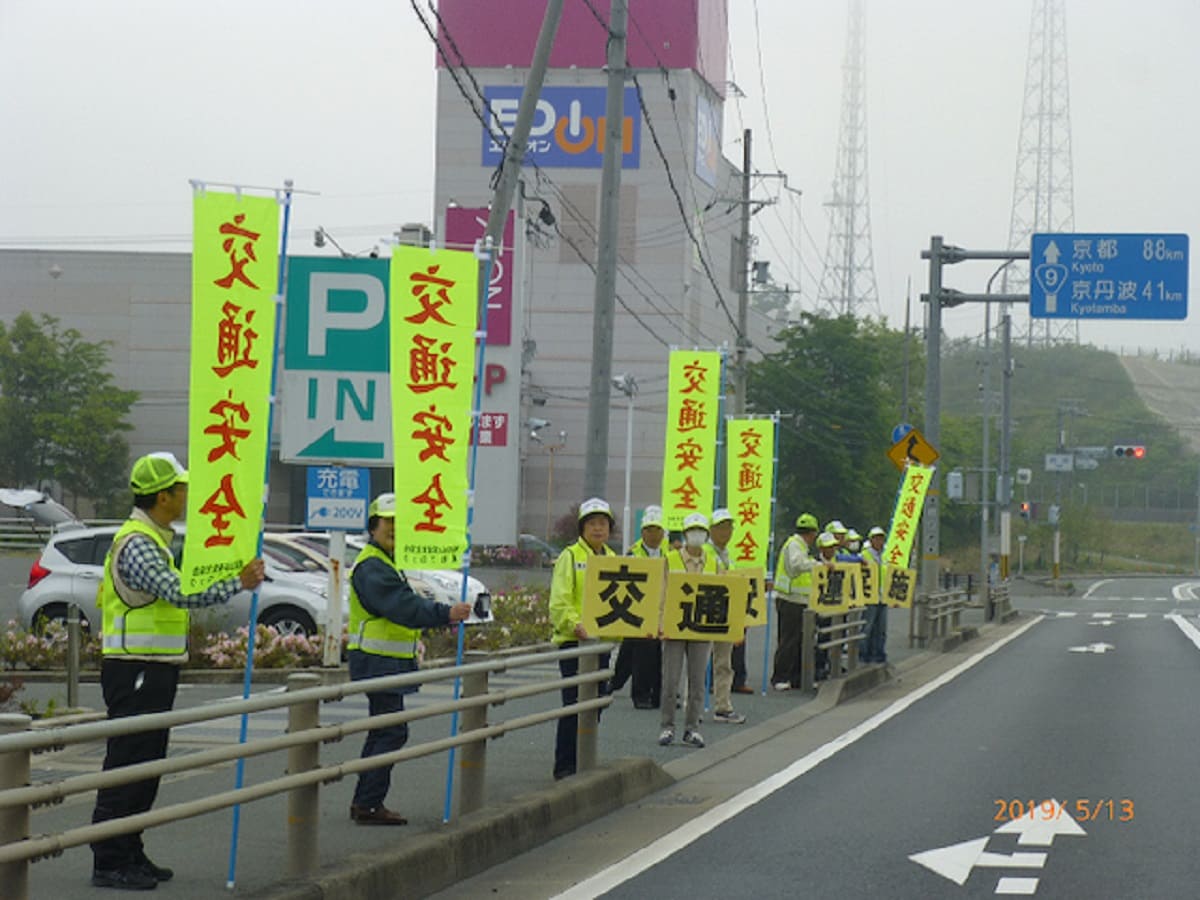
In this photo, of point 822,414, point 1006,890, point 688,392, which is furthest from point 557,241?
point 1006,890

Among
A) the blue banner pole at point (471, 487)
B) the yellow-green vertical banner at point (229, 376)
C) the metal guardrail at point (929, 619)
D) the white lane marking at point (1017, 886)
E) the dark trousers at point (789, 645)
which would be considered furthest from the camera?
the metal guardrail at point (929, 619)

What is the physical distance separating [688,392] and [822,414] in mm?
48693

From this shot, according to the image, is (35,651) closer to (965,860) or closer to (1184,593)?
(965,860)

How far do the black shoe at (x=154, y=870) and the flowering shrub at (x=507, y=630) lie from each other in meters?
12.8

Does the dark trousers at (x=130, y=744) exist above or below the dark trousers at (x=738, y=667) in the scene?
above

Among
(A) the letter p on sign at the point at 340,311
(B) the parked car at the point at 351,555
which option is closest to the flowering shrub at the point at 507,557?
(B) the parked car at the point at 351,555

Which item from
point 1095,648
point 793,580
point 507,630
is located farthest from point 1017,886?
point 1095,648

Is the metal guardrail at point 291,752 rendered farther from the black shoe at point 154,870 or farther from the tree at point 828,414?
the tree at point 828,414

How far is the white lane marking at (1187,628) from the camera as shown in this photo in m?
34.1

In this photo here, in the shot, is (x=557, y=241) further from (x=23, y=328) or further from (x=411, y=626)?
(x=411, y=626)

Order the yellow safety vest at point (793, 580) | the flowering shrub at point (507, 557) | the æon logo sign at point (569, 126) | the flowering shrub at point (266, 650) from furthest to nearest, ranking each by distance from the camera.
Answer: the æon logo sign at point (569, 126)
the flowering shrub at point (507, 557)
the yellow safety vest at point (793, 580)
the flowering shrub at point (266, 650)

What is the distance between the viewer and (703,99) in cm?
7388

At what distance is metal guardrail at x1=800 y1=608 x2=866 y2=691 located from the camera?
63.1 feet
